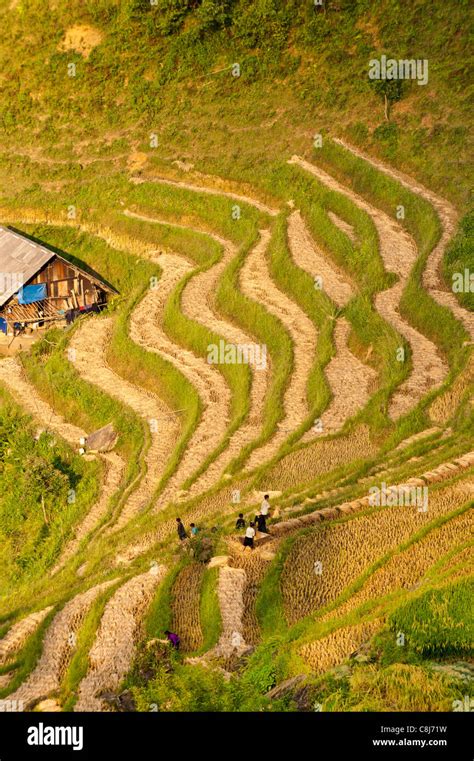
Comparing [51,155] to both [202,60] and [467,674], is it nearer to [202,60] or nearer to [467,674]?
[202,60]

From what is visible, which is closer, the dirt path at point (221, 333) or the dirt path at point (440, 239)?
the dirt path at point (221, 333)

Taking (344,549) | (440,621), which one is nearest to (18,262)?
(344,549)

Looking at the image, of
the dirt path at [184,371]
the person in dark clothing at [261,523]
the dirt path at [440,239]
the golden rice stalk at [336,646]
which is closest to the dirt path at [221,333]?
the dirt path at [184,371]

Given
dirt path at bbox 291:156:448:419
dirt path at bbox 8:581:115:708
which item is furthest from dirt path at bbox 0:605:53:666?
dirt path at bbox 291:156:448:419

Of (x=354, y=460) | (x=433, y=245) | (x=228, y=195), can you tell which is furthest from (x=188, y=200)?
(x=354, y=460)

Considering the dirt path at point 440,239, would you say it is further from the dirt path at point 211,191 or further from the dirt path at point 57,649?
the dirt path at point 57,649

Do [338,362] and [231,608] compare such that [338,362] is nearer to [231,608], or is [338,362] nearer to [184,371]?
[184,371]
